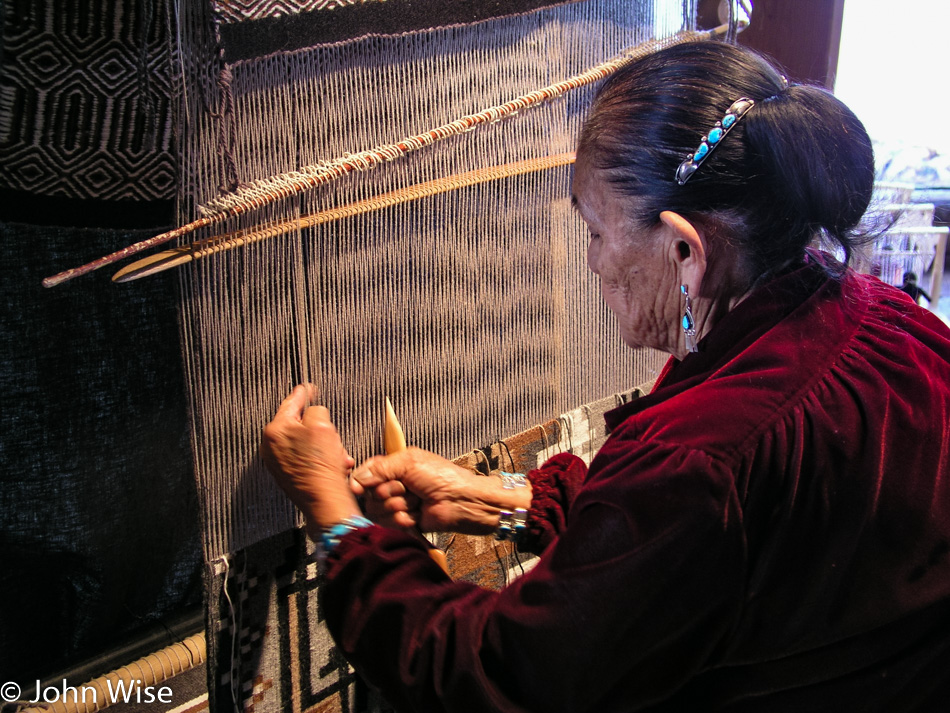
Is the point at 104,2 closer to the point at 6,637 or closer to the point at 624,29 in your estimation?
the point at 624,29

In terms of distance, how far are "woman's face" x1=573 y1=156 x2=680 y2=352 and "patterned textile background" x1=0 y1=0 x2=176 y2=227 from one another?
0.62 meters

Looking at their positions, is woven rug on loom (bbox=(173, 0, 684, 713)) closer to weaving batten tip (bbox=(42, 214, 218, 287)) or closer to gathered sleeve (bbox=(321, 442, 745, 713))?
weaving batten tip (bbox=(42, 214, 218, 287))

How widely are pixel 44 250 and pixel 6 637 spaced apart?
765mm

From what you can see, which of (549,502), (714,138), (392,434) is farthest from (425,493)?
(714,138)

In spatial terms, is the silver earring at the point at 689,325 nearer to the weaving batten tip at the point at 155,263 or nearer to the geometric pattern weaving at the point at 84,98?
the weaving batten tip at the point at 155,263

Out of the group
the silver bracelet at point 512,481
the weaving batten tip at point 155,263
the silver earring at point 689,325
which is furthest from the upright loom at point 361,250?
the silver earring at point 689,325

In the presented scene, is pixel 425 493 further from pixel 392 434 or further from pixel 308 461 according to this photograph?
pixel 308 461

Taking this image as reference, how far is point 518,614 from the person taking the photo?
83cm

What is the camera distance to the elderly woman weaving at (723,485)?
80cm

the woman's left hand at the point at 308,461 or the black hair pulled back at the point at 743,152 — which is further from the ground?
the black hair pulled back at the point at 743,152

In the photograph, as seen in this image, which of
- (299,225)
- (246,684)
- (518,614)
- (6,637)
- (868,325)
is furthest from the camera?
(6,637)

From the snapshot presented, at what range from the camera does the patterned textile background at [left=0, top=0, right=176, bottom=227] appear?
964 mm

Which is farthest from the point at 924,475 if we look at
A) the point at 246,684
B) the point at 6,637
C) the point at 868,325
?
the point at 6,637

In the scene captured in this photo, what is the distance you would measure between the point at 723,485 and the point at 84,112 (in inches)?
38.4
